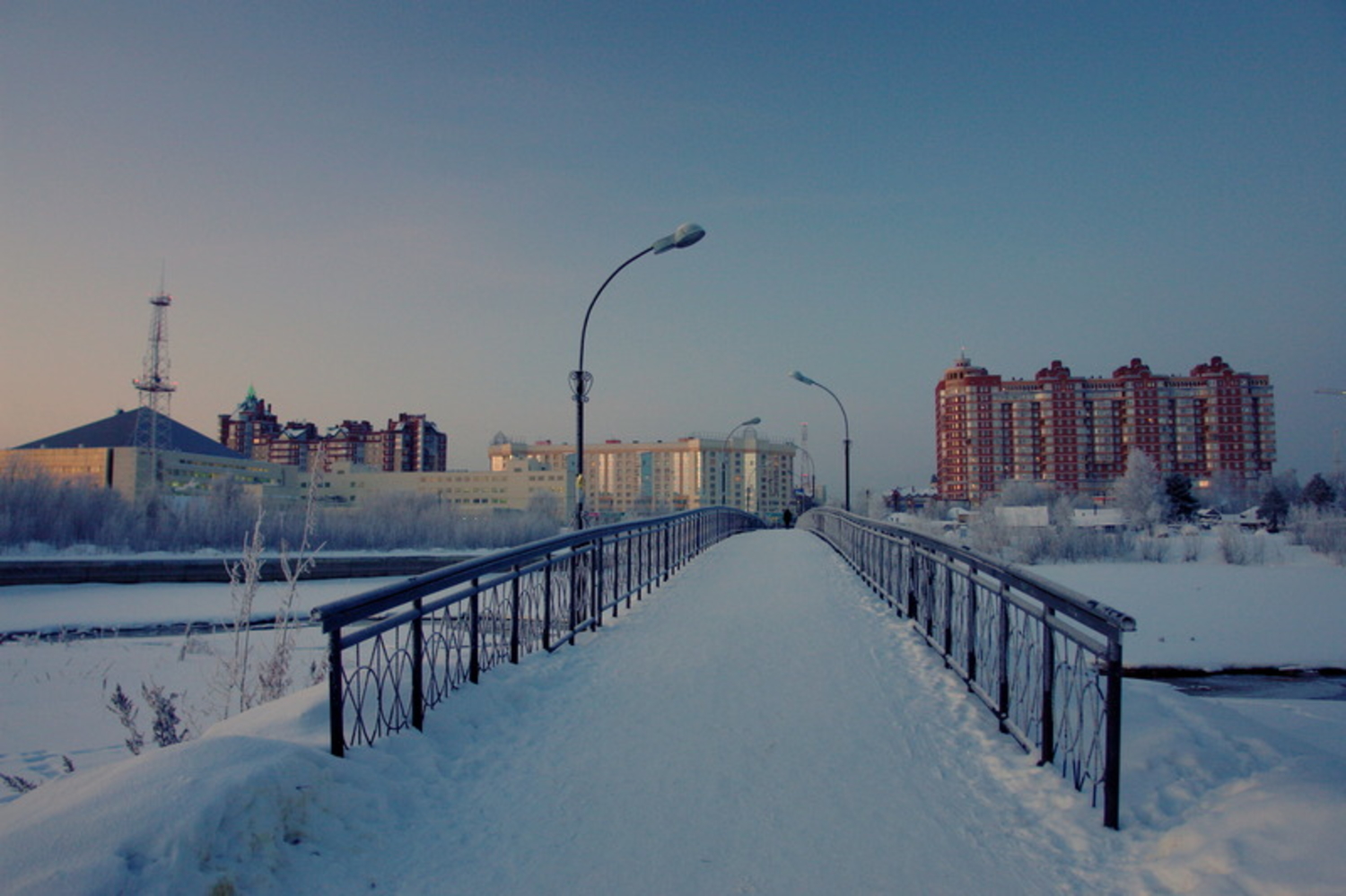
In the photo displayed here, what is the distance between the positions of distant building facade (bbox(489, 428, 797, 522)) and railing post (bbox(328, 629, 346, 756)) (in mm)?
107320

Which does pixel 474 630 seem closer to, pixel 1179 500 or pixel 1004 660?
pixel 1004 660

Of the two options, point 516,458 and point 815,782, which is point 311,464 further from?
point 516,458

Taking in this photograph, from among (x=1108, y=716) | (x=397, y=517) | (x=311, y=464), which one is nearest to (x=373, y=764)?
(x=1108, y=716)

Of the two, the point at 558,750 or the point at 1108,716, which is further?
the point at 558,750

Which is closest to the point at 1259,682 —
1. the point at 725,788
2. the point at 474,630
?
the point at 725,788

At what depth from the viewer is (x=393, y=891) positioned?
2932mm

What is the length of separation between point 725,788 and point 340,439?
189 metres

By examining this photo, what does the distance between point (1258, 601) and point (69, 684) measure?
27776 mm

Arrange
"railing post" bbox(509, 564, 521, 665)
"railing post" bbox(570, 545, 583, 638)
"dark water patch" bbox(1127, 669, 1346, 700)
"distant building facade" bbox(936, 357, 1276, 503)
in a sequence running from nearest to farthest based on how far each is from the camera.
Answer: "railing post" bbox(509, 564, 521, 665), "railing post" bbox(570, 545, 583, 638), "dark water patch" bbox(1127, 669, 1346, 700), "distant building facade" bbox(936, 357, 1276, 503)

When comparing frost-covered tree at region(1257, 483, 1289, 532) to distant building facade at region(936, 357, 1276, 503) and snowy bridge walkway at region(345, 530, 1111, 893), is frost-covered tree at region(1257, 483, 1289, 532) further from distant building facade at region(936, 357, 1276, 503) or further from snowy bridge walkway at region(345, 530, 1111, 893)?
snowy bridge walkway at region(345, 530, 1111, 893)

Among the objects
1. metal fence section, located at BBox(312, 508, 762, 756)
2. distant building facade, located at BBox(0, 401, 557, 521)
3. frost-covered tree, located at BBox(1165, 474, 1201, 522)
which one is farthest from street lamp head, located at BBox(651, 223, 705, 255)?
distant building facade, located at BBox(0, 401, 557, 521)

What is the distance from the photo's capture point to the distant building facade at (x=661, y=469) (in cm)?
11481

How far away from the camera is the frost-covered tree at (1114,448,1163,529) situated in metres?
55.8

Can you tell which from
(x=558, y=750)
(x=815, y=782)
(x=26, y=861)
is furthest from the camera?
(x=558, y=750)
